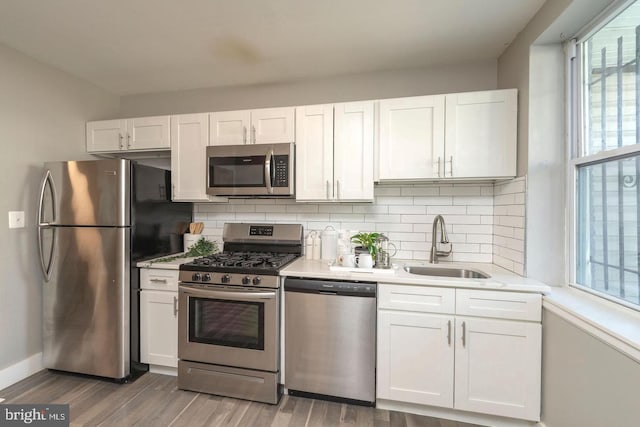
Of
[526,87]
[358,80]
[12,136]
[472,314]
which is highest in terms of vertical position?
[358,80]

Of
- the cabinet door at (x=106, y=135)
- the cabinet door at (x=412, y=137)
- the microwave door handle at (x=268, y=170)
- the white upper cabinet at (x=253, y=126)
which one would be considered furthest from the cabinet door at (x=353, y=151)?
the cabinet door at (x=106, y=135)

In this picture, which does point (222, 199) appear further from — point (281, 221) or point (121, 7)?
point (121, 7)

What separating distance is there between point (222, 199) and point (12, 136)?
1592 mm

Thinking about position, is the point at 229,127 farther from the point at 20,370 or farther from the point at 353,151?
the point at 20,370

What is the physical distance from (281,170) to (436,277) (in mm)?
1406

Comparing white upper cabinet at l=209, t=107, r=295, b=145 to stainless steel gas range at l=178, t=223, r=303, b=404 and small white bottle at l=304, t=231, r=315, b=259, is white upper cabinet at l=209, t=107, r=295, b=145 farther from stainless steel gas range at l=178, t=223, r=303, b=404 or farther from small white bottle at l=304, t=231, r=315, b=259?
stainless steel gas range at l=178, t=223, r=303, b=404

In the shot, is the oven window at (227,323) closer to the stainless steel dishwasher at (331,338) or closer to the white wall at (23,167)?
the stainless steel dishwasher at (331,338)

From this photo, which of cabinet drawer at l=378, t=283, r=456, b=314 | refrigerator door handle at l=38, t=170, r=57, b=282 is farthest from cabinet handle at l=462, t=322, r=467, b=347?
refrigerator door handle at l=38, t=170, r=57, b=282

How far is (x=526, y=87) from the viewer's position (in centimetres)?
189

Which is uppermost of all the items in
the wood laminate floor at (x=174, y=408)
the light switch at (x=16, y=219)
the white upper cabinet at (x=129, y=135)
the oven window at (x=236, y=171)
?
the white upper cabinet at (x=129, y=135)

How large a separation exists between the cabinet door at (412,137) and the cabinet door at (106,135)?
239cm

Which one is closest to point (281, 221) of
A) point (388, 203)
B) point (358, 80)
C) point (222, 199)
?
point (222, 199)

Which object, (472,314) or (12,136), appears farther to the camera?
(12,136)

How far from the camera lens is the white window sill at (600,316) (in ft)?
3.62
